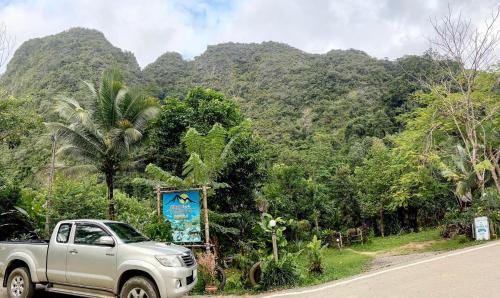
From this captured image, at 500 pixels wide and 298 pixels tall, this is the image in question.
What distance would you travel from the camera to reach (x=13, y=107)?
13.0m

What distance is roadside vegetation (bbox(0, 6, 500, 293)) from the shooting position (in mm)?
11375

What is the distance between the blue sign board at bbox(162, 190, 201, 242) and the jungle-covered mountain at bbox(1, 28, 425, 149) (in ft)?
93.1

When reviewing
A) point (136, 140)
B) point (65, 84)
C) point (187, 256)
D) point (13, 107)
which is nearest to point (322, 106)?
point (65, 84)

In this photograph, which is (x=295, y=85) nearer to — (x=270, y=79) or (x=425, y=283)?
(x=270, y=79)

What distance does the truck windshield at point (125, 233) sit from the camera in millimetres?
7004

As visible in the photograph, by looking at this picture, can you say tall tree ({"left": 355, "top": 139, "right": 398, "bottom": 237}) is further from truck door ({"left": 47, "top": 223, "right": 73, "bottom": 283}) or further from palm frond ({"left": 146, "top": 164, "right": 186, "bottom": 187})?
truck door ({"left": 47, "top": 223, "right": 73, "bottom": 283})

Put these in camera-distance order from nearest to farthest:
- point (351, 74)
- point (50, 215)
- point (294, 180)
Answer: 1. point (50, 215)
2. point (294, 180)
3. point (351, 74)

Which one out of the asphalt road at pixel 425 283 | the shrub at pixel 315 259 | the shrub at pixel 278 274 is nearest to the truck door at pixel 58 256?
the asphalt road at pixel 425 283

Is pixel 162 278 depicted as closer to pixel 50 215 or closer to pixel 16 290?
pixel 16 290

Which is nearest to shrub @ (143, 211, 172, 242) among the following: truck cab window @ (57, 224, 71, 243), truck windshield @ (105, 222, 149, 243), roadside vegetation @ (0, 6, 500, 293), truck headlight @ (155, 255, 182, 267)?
roadside vegetation @ (0, 6, 500, 293)

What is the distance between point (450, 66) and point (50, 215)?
19.6 meters

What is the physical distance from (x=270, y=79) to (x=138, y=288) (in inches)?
2448

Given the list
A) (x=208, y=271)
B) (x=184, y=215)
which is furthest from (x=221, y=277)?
(x=184, y=215)

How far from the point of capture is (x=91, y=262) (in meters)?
6.66
